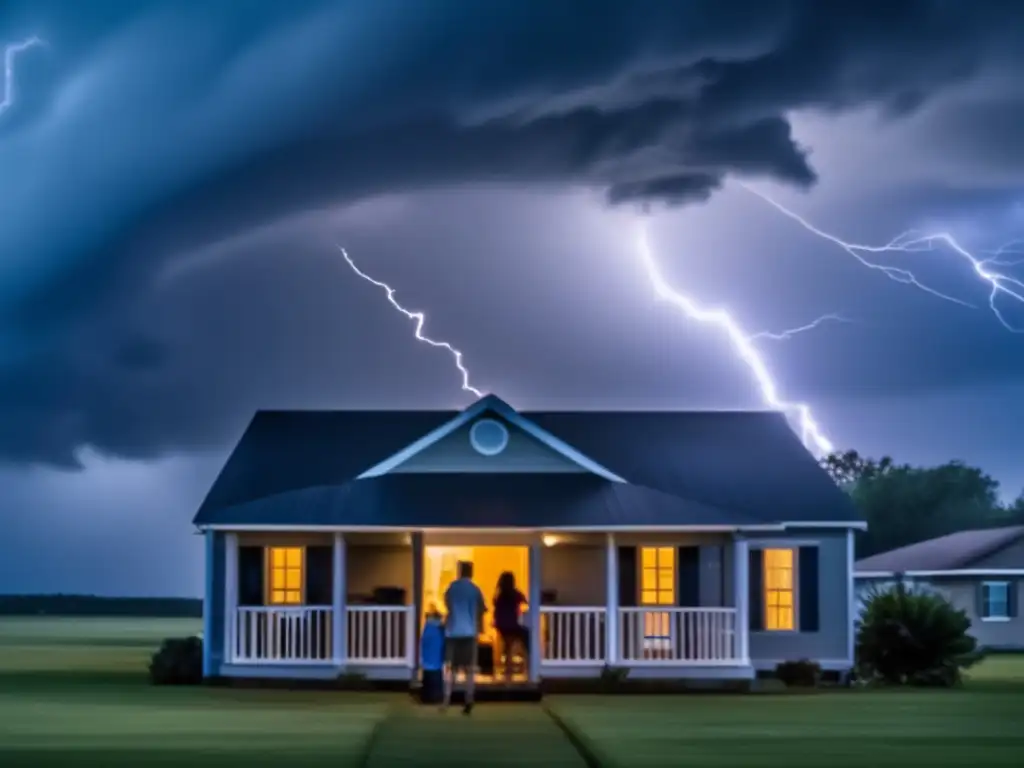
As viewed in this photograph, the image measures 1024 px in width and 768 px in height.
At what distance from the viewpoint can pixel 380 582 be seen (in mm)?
35344

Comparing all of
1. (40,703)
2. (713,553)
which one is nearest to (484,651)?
(713,553)

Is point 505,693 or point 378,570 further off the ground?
point 378,570

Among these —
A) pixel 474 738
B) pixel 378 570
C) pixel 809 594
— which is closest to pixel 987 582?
pixel 809 594

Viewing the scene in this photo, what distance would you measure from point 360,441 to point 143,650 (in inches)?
728

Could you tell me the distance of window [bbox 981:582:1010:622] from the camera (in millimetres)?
61625

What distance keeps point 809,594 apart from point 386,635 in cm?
835

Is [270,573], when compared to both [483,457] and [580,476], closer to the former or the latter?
[483,457]

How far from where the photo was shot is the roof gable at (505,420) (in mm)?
34000

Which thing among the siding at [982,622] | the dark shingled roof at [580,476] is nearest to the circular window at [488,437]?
the dark shingled roof at [580,476]

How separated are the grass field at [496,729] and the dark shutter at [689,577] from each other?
3.69 metres

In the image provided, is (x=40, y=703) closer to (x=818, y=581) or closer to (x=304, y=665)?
(x=304, y=665)

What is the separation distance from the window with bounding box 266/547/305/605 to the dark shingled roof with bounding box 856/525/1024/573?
31626 millimetres

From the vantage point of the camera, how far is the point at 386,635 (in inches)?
1282

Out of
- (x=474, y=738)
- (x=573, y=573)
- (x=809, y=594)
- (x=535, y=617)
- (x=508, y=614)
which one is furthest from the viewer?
(x=809, y=594)
